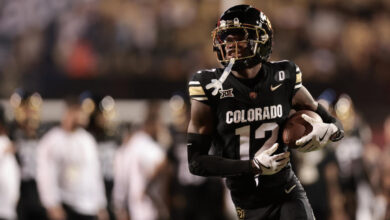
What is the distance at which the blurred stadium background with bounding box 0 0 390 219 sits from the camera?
11031mm

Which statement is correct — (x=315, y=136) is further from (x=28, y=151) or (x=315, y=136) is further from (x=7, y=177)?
(x=28, y=151)

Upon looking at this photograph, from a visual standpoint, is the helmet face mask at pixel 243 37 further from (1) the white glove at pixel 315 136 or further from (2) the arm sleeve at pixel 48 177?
(2) the arm sleeve at pixel 48 177

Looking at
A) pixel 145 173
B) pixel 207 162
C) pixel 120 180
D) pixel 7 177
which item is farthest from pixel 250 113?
pixel 120 180

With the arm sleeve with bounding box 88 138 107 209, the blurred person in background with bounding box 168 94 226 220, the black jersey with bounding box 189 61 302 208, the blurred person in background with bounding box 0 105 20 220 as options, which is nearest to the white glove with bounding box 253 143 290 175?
the black jersey with bounding box 189 61 302 208

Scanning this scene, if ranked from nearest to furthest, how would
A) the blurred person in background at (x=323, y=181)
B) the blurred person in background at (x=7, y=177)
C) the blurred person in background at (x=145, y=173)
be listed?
the blurred person in background at (x=7, y=177), the blurred person in background at (x=145, y=173), the blurred person in background at (x=323, y=181)

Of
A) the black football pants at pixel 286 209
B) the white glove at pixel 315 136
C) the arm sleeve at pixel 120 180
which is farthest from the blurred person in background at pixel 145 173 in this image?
the white glove at pixel 315 136

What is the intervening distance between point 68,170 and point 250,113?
13.8 feet

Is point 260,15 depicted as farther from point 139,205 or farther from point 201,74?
point 139,205

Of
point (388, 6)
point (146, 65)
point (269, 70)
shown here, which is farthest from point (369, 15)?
point (269, 70)

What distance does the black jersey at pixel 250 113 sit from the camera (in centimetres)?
401

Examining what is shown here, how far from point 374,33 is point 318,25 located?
83 cm

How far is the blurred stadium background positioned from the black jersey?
21.1 feet

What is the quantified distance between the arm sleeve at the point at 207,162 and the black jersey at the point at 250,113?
0.12 m

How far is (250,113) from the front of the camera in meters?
4.01
